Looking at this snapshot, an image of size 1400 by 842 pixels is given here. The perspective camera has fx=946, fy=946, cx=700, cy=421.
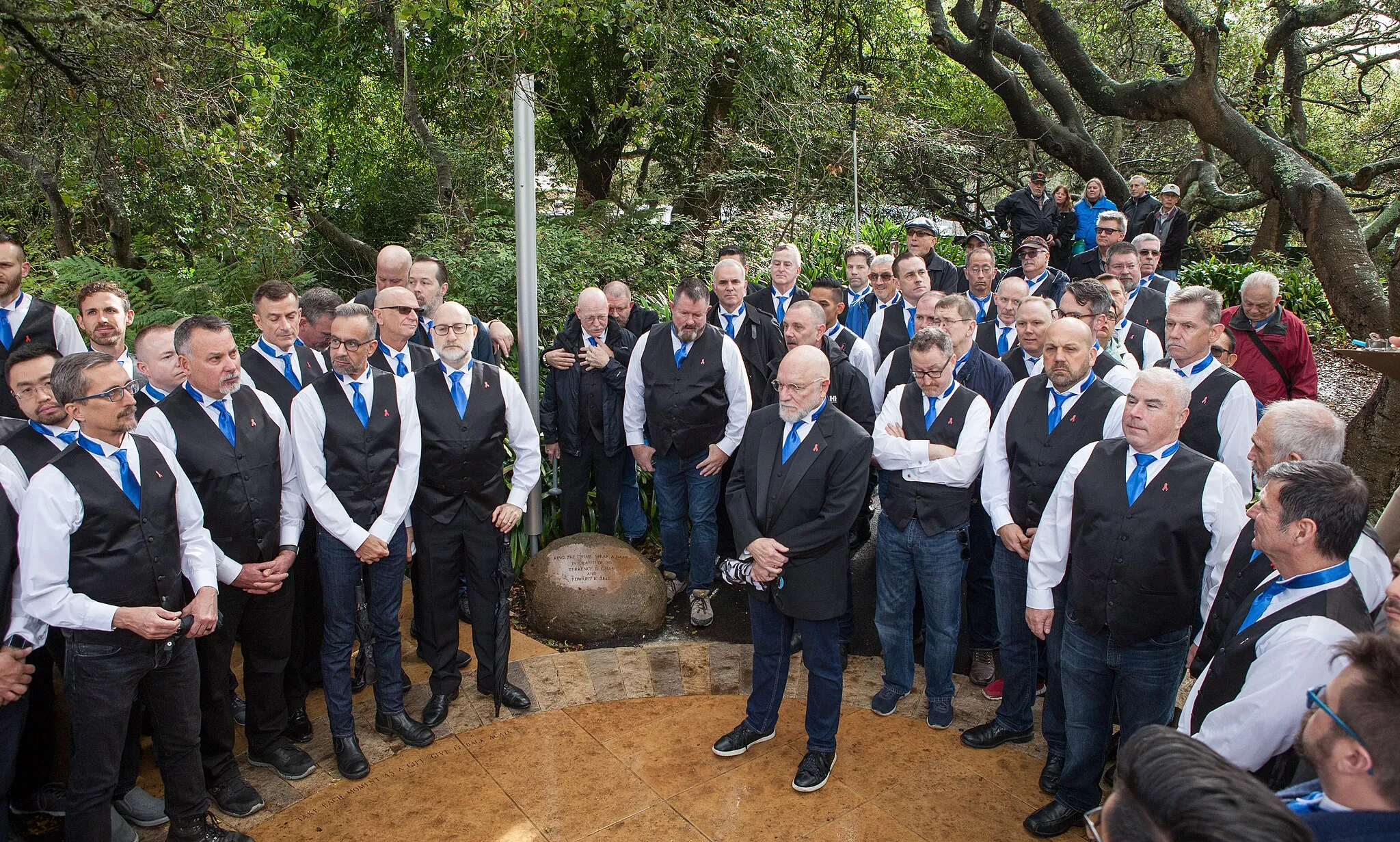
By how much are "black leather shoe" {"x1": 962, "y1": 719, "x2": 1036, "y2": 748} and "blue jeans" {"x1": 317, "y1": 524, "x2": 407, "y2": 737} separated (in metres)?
2.73

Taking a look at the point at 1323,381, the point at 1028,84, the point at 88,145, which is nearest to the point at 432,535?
the point at 88,145

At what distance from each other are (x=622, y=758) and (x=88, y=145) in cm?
623

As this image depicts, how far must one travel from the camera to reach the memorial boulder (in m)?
5.45

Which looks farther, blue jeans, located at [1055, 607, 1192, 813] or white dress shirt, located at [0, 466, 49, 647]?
blue jeans, located at [1055, 607, 1192, 813]

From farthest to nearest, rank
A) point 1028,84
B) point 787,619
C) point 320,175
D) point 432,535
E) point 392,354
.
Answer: point 1028,84 < point 320,175 < point 392,354 < point 432,535 < point 787,619

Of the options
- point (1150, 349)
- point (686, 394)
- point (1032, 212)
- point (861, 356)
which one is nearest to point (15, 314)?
point (686, 394)

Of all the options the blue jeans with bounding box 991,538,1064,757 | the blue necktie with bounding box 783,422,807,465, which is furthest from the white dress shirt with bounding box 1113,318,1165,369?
the blue necktie with bounding box 783,422,807,465

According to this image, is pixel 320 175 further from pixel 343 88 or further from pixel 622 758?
pixel 622 758

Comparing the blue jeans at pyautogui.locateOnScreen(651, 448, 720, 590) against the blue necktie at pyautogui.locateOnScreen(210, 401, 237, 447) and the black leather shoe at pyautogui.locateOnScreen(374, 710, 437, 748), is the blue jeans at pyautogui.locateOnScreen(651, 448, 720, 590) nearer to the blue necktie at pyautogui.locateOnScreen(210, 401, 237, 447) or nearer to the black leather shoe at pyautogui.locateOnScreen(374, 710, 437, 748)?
the black leather shoe at pyautogui.locateOnScreen(374, 710, 437, 748)

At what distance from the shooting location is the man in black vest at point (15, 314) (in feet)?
15.2

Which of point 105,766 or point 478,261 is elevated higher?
point 478,261

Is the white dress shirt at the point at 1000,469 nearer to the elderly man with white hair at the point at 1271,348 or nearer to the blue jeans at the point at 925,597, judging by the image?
the blue jeans at the point at 925,597

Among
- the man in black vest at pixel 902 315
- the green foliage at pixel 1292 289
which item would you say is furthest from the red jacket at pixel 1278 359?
the green foliage at pixel 1292 289

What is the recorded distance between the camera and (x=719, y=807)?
3.96m
